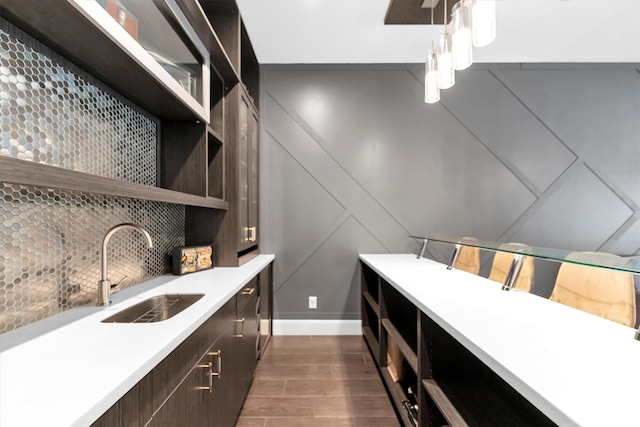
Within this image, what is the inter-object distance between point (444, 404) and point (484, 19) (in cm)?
149

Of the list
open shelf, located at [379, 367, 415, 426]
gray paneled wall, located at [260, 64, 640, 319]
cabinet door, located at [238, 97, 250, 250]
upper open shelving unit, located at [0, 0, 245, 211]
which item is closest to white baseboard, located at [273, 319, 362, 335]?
gray paneled wall, located at [260, 64, 640, 319]

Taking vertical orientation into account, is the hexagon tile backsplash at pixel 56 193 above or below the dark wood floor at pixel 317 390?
above

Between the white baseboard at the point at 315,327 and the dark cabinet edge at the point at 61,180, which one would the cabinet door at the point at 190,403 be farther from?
the white baseboard at the point at 315,327

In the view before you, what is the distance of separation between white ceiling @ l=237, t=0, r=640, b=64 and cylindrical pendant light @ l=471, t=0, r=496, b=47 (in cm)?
109

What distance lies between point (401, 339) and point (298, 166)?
6.05ft

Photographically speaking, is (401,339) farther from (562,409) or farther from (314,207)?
(314,207)

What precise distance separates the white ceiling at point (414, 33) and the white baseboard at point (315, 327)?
2499 millimetres

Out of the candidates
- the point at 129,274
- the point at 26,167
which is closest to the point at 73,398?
the point at 26,167

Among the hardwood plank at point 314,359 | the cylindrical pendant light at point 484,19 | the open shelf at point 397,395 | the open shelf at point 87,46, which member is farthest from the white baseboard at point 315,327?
the cylindrical pendant light at point 484,19

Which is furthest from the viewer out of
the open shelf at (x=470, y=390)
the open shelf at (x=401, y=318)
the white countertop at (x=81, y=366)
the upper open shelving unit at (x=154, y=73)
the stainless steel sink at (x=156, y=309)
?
the open shelf at (x=401, y=318)

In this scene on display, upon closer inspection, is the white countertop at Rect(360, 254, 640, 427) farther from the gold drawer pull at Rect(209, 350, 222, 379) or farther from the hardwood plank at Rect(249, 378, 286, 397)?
the hardwood plank at Rect(249, 378, 286, 397)

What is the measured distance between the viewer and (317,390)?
2020 millimetres

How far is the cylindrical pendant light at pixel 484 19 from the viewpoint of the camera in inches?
48.6

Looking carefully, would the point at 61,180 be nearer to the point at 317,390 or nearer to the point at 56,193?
the point at 56,193
